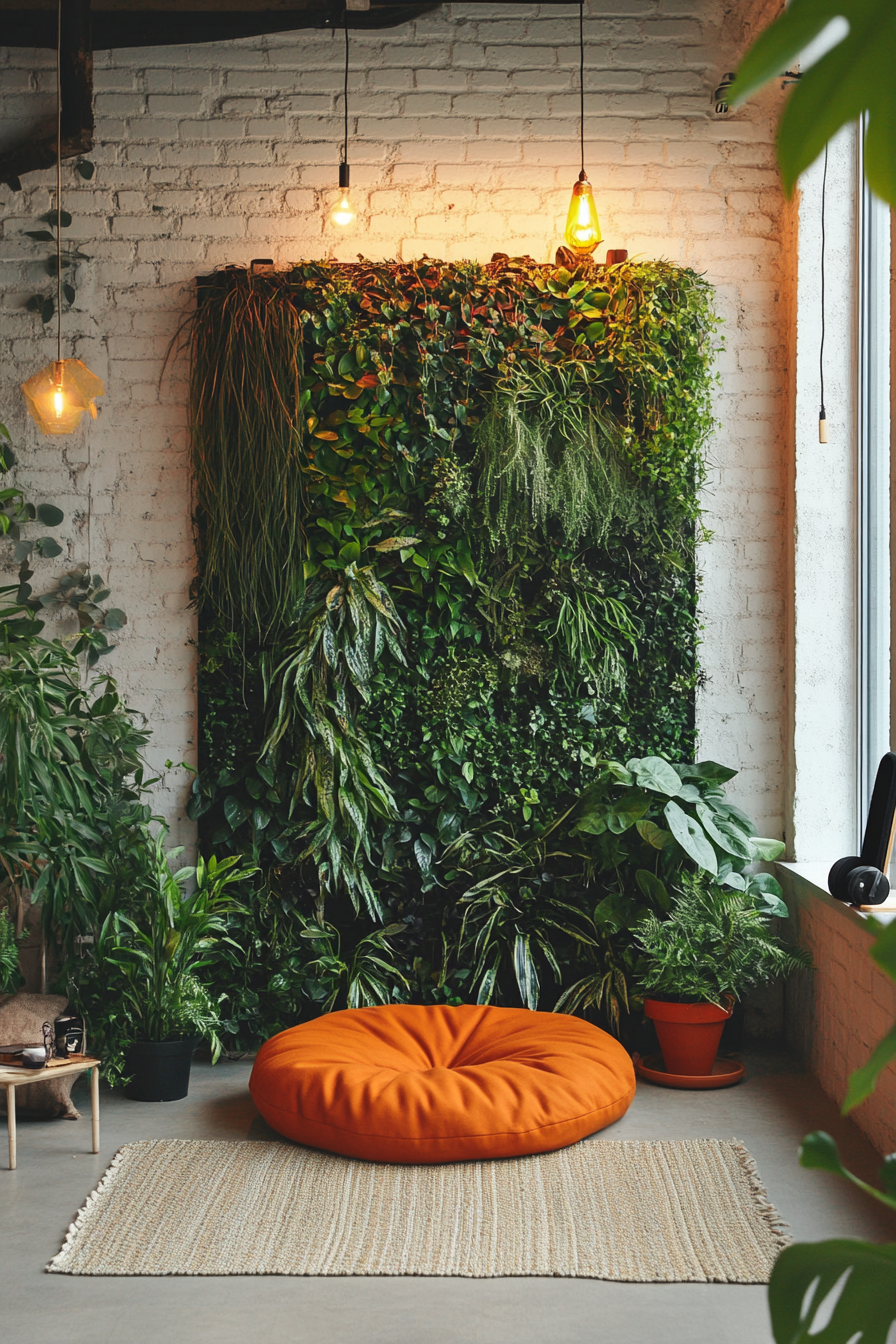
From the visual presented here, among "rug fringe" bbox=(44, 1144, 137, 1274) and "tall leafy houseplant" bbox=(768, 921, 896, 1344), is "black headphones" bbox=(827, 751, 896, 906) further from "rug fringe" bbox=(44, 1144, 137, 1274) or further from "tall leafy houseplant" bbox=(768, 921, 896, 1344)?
"tall leafy houseplant" bbox=(768, 921, 896, 1344)

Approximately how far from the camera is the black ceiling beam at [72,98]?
3590 millimetres

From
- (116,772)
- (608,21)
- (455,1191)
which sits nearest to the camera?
(455,1191)

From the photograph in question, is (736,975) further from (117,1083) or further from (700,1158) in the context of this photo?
(117,1083)

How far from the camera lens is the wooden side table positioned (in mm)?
2742

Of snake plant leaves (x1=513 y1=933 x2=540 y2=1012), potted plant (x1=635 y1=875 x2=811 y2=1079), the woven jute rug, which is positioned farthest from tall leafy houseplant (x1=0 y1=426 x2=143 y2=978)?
potted plant (x1=635 y1=875 x2=811 y2=1079)

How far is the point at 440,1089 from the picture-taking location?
278 centimetres

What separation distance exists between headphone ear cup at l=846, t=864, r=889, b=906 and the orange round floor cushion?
760 millimetres

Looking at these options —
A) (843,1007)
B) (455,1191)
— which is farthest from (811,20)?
(843,1007)

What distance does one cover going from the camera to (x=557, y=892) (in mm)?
3721

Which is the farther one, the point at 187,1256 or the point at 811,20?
the point at 187,1256

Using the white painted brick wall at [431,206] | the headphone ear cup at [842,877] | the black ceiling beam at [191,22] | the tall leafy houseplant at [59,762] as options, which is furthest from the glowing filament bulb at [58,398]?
the headphone ear cup at [842,877]

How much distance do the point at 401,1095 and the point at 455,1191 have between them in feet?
0.86

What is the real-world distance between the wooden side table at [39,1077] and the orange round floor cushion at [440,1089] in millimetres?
401

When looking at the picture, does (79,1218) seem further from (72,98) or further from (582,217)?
(72,98)
